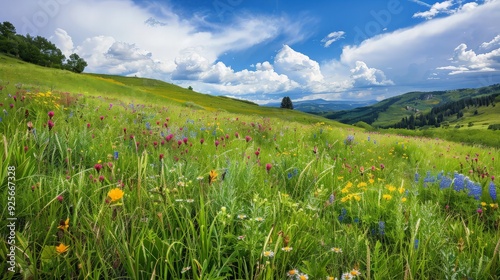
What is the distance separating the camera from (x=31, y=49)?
76.8 meters

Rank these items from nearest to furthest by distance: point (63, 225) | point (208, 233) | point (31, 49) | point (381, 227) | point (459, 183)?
1. point (63, 225)
2. point (208, 233)
3. point (381, 227)
4. point (459, 183)
5. point (31, 49)

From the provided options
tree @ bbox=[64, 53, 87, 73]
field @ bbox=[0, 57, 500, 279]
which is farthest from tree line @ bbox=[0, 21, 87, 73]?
field @ bbox=[0, 57, 500, 279]

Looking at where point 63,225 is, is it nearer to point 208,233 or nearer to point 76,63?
point 208,233

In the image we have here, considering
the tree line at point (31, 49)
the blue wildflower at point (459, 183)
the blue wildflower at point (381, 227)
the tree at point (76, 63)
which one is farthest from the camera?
the tree at point (76, 63)

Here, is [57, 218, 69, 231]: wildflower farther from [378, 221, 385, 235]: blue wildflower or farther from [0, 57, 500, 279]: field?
[378, 221, 385, 235]: blue wildflower

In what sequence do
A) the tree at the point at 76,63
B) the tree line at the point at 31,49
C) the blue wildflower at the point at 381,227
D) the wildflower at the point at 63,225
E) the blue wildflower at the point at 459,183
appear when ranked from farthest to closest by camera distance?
the tree at the point at 76,63 < the tree line at the point at 31,49 < the blue wildflower at the point at 459,183 < the blue wildflower at the point at 381,227 < the wildflower at the point at 63,225

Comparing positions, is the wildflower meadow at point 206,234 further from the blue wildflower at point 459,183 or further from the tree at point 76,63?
the tree at point 76,63

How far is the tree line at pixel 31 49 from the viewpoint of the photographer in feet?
238

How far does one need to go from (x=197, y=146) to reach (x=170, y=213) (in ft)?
9.68

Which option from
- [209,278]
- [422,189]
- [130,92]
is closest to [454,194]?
[422,189]

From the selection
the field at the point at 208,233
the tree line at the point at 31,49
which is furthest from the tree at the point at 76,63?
the field at the point at 208,233

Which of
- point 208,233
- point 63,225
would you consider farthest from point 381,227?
point 63,225

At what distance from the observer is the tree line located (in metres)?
72.6

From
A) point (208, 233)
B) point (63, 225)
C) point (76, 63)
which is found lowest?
point (208, 233)
